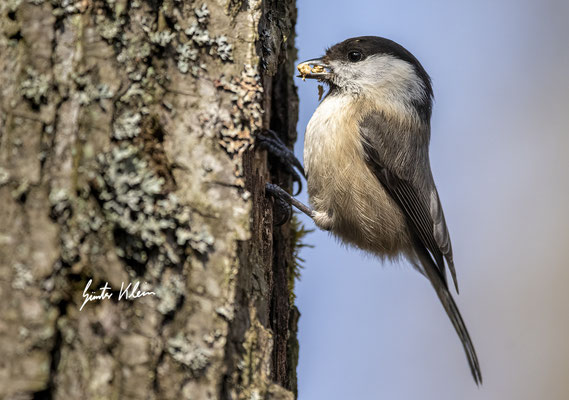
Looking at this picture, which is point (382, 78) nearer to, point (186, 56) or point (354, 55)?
point (354, 55)

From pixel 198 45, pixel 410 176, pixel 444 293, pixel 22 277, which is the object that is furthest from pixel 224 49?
pixel 444 293

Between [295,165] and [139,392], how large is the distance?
1.64 meters

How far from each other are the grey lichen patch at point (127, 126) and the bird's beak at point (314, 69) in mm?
1542

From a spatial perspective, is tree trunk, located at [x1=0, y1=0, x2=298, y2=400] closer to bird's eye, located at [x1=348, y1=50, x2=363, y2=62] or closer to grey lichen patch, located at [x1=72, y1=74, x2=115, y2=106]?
grey lichen patch, located at [x1=72, y1=74, x2=115, y2=106]

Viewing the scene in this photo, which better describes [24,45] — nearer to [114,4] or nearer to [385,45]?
[114,4]

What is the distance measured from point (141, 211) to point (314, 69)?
175cm

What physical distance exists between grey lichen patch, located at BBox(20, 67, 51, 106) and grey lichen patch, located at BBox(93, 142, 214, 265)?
7.1 inches

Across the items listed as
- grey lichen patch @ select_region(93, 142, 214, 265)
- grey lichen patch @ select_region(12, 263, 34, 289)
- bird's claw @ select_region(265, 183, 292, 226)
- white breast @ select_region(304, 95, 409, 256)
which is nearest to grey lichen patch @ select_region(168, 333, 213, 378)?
grey lichen patch @ select_region(93, 142, 214, 265)

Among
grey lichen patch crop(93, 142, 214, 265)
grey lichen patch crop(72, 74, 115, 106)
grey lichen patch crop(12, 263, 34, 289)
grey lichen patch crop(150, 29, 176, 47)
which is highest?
grey lichen patch crop(150, 29, 176, 47)

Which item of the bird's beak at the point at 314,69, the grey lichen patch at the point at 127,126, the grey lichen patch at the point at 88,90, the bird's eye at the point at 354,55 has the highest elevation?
the bird's eye at the point at 354,55

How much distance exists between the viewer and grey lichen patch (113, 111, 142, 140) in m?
1.24

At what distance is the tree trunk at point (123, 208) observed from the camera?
44.3 inches

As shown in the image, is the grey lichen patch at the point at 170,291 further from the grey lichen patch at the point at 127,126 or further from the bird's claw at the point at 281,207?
the bird's claw at the point at 281,207

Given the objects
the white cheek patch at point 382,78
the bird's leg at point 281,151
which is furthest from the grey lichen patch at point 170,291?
the white cheek patch at point 382,78
